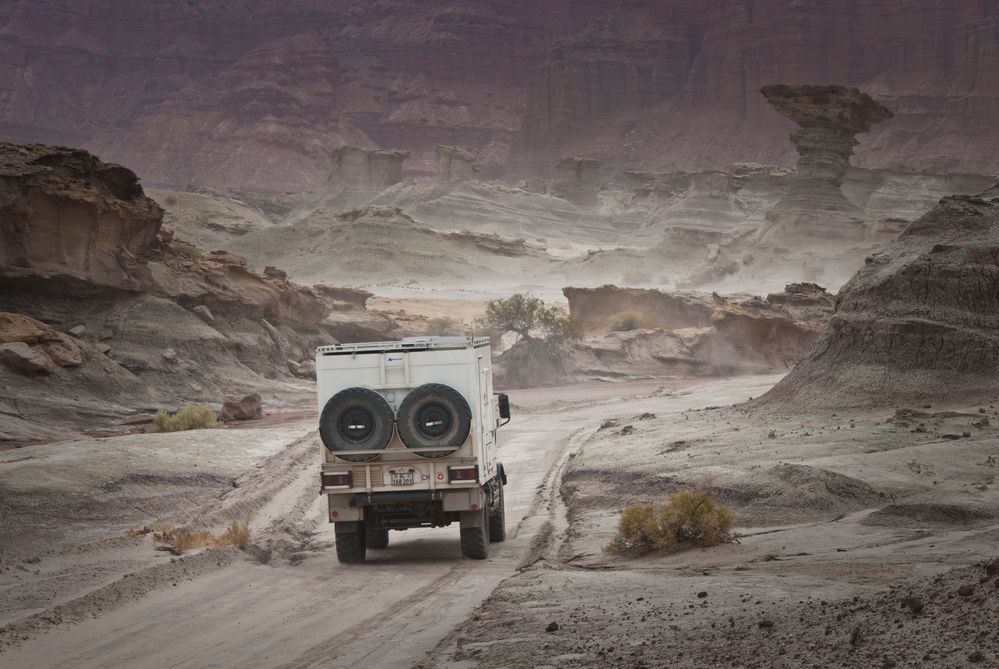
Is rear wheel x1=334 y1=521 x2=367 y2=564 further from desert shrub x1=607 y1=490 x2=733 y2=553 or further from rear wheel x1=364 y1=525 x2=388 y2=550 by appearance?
desert shrub x1=607 y1=490 x2=733 y2=553

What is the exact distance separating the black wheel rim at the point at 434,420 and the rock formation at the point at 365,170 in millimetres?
104088

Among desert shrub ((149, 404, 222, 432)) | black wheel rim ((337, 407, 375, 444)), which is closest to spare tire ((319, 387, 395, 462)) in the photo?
black wheel rim ((337, 407, 375, 444))

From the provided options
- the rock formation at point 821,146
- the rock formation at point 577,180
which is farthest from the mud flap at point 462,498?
the rock formation at point 577,180

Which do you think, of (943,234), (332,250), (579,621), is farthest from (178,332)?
(332,250)

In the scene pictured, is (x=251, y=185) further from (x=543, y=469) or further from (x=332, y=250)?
(x=543, y=469)

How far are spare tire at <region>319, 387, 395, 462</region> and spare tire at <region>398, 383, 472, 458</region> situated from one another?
0.65 feet

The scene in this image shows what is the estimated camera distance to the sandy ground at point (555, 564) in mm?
8180

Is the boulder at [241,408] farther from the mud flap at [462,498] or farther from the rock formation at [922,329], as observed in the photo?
the mud flap at [462,498]

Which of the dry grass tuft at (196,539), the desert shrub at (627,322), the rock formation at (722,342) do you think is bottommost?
the dry grass tuft at (196,539)

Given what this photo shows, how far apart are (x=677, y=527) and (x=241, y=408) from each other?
1969cm

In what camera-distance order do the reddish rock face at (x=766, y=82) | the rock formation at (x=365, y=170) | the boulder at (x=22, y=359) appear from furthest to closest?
1. the reddish rock face at (x=766, y=82)
2. the rock formation at (x=365, y=170)
3. the boulder at (x=22, y=359)

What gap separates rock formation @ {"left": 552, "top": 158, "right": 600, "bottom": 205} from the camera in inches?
4616

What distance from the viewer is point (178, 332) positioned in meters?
35.6

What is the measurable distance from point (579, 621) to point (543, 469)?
40.9ft
